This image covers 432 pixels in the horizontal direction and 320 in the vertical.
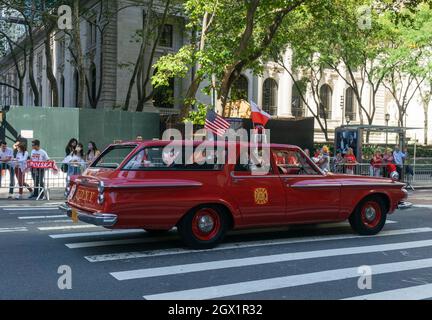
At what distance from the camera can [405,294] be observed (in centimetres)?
584

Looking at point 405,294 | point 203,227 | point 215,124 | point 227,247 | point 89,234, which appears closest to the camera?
point 405,294

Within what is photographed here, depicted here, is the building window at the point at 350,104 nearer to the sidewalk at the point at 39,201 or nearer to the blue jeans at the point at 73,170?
the blue jeans at the point at 73,170

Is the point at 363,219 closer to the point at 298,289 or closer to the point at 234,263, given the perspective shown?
the point at 234,263

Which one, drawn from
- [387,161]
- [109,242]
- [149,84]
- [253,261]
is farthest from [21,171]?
[149,84]

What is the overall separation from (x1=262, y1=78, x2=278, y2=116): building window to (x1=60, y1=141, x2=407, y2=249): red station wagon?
3762 centimetres

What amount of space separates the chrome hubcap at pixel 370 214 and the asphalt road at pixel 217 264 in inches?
14.6

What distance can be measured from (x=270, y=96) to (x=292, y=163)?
38591 millimetres

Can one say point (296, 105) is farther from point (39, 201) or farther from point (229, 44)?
point (39, 201)

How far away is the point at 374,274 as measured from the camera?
22.1 ft

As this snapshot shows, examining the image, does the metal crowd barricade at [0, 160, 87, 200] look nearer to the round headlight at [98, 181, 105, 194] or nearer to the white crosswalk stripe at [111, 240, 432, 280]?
the round headlight at [98, 181, 105, 194]

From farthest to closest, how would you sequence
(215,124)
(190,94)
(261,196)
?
(190,94) < (215,124) < (261,196)

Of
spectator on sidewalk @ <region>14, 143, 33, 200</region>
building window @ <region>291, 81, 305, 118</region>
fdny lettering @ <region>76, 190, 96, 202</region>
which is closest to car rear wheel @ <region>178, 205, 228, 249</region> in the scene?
fdny lettering @ <region>76, 190, 96, 202</region>

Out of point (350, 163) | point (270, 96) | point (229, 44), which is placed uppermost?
point (270, 96)
